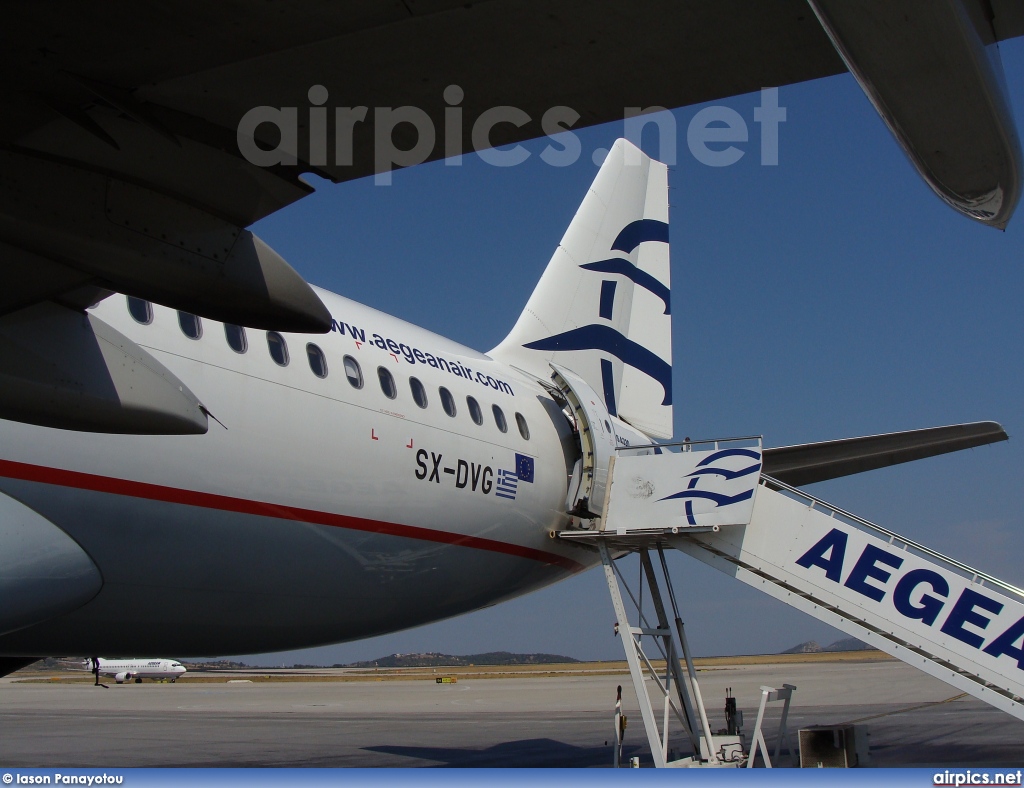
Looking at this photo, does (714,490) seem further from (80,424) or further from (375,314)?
(80,424)

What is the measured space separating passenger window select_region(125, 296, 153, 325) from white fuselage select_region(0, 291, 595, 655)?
0.06m

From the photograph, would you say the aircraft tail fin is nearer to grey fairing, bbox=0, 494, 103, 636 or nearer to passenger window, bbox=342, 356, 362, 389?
passenger window, bbox=342, 356, 362, 389

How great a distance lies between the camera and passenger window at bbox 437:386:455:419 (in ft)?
38.7

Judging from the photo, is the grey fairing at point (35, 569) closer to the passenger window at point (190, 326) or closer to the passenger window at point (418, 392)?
the passenger window at point (190, 326)

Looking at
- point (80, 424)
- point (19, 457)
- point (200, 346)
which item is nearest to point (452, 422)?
point (200, 346)

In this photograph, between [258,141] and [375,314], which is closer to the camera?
[258,141]

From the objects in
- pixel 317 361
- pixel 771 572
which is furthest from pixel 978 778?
pixel 317 361

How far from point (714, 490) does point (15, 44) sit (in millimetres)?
11139

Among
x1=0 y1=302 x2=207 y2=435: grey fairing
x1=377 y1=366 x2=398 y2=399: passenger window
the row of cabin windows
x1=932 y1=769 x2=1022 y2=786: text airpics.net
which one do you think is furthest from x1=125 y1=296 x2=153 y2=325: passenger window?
x1=932 y1=769 x2=1022 y2=786: text airpics.net

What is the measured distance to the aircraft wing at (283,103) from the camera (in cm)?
375

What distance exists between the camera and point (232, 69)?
424cm

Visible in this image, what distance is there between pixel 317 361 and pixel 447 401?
7.77 ft

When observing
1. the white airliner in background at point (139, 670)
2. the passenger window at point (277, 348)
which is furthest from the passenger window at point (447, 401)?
the white airliner in background at point (139, 670)

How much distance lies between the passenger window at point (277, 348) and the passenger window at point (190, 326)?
2.61 ft
